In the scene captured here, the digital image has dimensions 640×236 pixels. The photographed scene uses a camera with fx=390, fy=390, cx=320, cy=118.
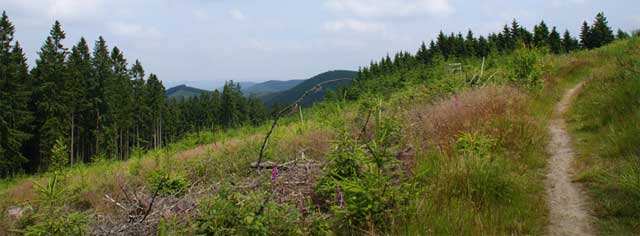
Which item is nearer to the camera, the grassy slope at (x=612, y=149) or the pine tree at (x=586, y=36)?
the grassy slope at (x=612, y=149)

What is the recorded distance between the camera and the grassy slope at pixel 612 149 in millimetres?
2871

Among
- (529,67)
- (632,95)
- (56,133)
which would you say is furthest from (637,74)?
(56,133)

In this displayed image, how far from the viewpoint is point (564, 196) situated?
3.44 m

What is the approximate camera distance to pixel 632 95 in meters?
4.88

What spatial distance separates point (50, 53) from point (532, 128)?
46487 mm

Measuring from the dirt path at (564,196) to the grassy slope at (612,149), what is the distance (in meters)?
0.10

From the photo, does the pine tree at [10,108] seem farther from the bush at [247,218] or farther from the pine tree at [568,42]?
the pine tree at [568,42]

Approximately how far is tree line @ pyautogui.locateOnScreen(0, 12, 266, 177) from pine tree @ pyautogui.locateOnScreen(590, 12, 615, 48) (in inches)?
1079

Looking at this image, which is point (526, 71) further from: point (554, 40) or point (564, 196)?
point (554, 40)

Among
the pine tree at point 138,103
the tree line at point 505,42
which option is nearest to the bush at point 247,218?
the tree line at point 505,42

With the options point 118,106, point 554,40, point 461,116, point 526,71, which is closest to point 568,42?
point 554,40

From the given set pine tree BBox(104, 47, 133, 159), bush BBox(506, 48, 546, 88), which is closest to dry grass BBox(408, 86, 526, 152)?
bush BBox(506, 48, 546, 88)

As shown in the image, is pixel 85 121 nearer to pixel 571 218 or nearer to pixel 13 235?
pixel 13 235

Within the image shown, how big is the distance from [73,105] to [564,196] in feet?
149
